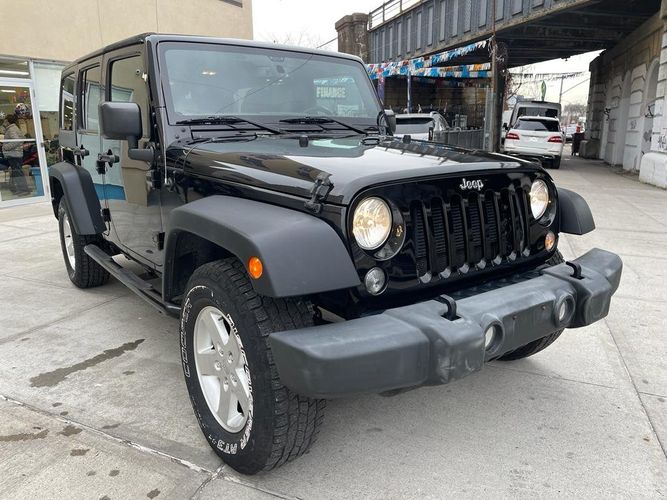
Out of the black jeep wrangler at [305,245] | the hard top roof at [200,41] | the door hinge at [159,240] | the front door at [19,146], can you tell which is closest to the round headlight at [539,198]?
the black jeep wrangler at [305,245]

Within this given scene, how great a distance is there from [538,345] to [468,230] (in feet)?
3.97

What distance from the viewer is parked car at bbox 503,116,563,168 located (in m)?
16.5

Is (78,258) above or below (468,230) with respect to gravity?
below

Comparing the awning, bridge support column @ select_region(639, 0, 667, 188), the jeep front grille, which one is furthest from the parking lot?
the awning

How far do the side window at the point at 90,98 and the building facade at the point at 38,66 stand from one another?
238 inches

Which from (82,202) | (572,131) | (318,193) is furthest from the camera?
(572,131)

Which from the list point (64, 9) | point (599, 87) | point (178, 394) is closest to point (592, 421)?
point (178, 394)

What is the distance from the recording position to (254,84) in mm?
3305

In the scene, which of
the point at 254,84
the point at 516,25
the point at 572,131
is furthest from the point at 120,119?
the point at 572,131

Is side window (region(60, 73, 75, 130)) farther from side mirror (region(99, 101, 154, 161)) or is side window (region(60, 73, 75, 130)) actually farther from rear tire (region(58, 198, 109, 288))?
side mirror (region(99, 101, 154, 161))

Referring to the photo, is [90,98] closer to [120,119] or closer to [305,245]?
[120,119]

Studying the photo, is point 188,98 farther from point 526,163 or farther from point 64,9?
point 64,9

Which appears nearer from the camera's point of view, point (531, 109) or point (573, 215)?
point (573, 215)

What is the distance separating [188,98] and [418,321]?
1950 millimetres
